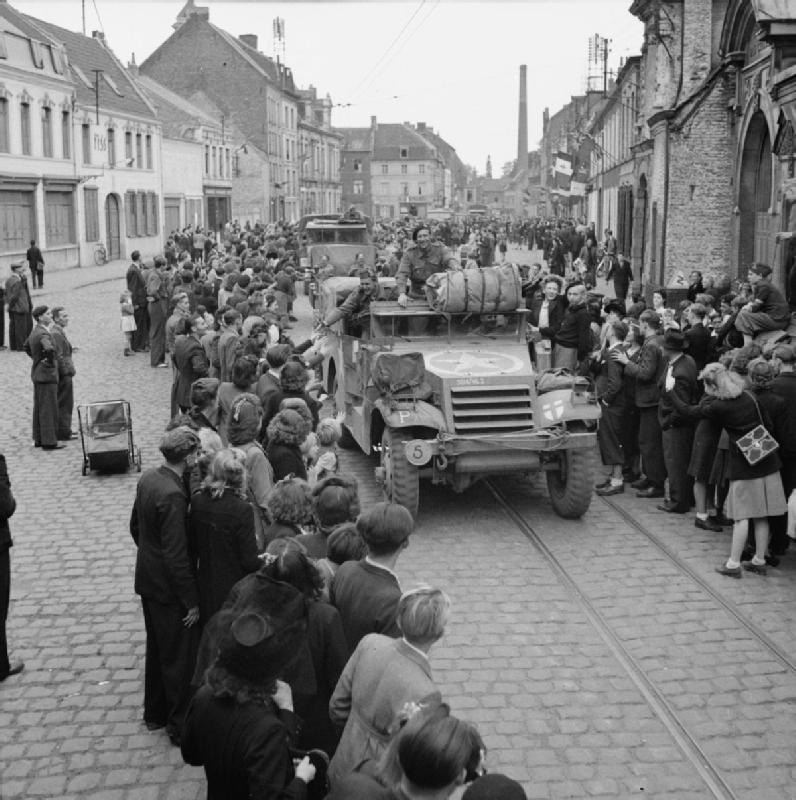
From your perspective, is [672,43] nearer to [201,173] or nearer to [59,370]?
[59,370]

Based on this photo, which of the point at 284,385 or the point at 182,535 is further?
the point at 284,385

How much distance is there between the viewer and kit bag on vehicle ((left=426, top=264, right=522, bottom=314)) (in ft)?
36.6

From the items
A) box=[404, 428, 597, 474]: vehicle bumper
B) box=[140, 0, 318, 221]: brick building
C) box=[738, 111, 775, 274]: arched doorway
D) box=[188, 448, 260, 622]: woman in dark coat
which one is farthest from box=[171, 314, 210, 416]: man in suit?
box=[140, 0, 318, 221]: brick building

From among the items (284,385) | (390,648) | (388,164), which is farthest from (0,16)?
(388,164)

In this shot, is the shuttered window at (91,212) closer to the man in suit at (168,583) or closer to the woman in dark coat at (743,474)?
the woman in dark coat at (743,474)

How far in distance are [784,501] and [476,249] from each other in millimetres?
31806

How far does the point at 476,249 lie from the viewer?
131 feet

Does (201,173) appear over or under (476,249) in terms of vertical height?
over

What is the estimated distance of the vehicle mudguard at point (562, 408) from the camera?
32.7 ft

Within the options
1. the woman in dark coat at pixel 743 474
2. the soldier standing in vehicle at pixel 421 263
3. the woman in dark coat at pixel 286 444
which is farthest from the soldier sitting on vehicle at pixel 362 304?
the woman in dark coat at pixel 286 444

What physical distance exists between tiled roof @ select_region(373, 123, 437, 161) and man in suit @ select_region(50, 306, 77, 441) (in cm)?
11286

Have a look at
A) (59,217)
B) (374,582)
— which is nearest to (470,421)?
(374,582)

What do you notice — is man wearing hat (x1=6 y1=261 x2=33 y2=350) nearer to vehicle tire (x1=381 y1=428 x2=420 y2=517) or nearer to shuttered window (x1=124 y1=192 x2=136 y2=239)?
vehicle tire (x1=381 y1=428 x2=420 y2=517)

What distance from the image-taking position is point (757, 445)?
855 cm
